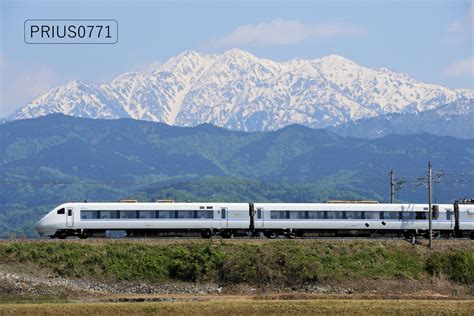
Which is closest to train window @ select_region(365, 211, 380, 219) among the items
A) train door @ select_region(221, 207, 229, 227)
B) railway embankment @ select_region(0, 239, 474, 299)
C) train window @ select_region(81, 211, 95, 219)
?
railway embankment @ select_region(0, 239, 474, 299)

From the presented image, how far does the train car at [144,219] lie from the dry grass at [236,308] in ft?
74.7

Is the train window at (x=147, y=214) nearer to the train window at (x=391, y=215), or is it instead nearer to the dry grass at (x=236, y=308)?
the train window at (x=391, y=215)

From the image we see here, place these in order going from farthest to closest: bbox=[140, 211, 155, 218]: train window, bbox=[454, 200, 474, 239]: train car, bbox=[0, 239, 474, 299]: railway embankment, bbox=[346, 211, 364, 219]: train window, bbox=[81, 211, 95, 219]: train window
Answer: bbox=[454, 200, 474, 239]: train car
bbox=[346, 211, 364, 219]: train window
bbox=[140, 211, 155, 218]: train window
bbox=[81, 211, 95, 219]: train window
bbox=[0, 239, 474, 299]: railway embankment

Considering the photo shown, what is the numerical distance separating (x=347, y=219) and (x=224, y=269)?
17295mm

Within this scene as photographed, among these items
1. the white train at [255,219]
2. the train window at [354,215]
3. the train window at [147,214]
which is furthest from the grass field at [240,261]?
the train window at [354,215]

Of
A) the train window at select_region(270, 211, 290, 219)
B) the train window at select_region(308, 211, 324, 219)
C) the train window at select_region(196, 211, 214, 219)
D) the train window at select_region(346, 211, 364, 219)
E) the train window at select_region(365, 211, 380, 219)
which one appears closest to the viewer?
the train window at select_region(196, 211, 214, 219)

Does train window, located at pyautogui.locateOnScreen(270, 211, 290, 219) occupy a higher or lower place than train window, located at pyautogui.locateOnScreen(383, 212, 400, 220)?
higher

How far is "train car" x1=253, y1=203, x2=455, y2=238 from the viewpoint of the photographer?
303ft

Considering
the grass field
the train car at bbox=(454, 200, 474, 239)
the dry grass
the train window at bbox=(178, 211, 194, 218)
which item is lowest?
the dry grass

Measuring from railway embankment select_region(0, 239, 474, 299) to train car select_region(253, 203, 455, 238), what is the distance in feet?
25.1

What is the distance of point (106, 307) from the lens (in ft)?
214

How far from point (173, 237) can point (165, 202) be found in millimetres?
3167

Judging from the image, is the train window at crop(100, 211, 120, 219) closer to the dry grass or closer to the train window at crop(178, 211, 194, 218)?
the train window at crop(178, 211, 194, 218)

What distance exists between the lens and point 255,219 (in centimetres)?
9212
